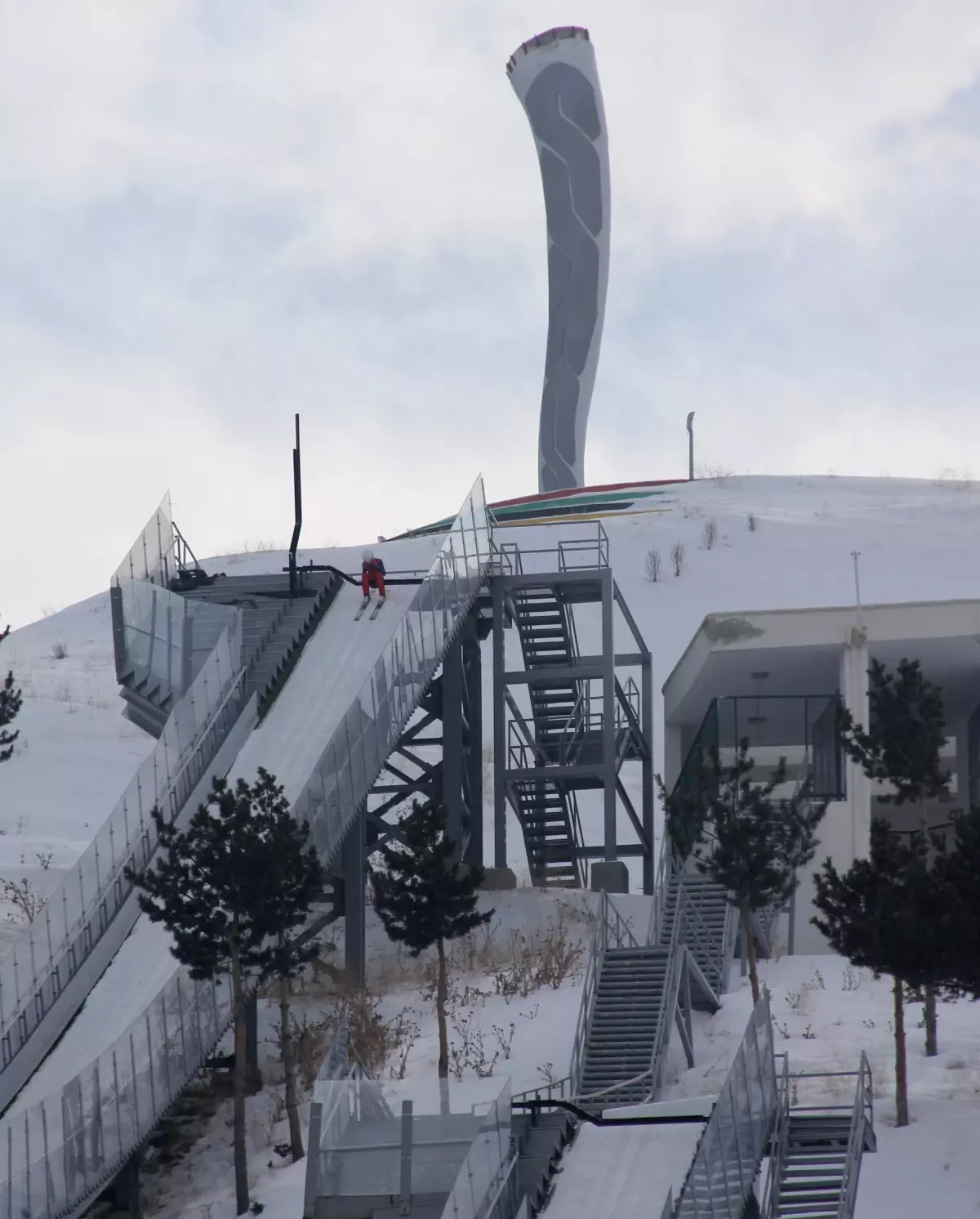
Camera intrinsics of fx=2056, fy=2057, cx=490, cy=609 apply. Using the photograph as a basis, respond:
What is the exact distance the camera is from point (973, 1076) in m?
23.1

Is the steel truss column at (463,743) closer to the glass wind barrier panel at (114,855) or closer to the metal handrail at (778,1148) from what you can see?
the glass wind barrier panel at (114,855)

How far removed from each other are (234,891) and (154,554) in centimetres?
1355

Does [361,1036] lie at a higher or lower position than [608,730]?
lower

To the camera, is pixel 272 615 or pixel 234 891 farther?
pixel 272 615

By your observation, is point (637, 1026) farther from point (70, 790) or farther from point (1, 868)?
point (70, 790)

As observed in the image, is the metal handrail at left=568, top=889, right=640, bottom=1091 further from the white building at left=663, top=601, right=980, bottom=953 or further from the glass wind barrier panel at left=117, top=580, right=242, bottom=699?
the glass wind barrier panel at left=117, top=580, right=242, bottom=699

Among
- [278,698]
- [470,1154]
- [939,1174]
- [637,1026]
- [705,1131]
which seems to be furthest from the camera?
[278,698]

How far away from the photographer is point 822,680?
3794 cm

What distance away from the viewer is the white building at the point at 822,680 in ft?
110

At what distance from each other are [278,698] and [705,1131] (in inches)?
611

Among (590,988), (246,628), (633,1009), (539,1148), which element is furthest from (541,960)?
(539,1148)

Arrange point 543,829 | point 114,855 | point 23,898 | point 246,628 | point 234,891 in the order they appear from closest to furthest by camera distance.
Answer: point 234,891
point 114,855
point 246,628
point 23,898
point 543,829

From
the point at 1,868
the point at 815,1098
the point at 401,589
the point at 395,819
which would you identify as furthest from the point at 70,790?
the point at 815,1098

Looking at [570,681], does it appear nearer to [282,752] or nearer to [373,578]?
[373,578]
